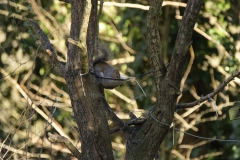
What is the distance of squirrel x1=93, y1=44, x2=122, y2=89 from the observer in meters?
2.86

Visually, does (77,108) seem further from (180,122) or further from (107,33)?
(107,33)

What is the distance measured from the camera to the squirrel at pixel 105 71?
2856mm

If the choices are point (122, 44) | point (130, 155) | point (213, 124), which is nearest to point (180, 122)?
point (213, 124)

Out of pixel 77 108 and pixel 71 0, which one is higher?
pixel 71 0

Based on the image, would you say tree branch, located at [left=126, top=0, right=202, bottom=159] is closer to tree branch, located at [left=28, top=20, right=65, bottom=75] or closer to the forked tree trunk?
the forked tree trunk

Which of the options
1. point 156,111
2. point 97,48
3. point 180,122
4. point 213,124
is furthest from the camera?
point 213,124

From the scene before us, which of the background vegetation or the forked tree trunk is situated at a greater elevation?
the forked tree trunk

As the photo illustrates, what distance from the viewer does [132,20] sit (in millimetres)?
6152

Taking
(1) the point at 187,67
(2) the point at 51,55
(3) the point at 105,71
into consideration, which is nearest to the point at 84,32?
(2) the point at 51,55

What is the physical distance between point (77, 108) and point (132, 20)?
3682 millimetres

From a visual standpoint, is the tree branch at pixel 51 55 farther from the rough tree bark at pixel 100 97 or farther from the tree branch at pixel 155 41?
the tree branch at pixel 155 41

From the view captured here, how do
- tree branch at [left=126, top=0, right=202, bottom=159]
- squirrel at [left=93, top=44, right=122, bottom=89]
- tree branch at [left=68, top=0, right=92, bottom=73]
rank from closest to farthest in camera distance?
tree branch at [left=68, top=0, right=92, bottom=73]
tree branch at [left=126, top=0, right=202, bottom=159]
squirrel at [left=93, top=44, right=122, bottom=89]

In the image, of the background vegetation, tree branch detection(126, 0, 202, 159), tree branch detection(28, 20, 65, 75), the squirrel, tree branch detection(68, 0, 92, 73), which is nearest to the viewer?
tree branch detection(68, 0, 92, 73)

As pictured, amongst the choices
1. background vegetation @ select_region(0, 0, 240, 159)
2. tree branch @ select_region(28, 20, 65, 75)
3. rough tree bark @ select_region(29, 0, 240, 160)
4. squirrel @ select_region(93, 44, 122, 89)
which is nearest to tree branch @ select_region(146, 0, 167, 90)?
rough tree bark @ select_region(29, 0, 240, 160)
